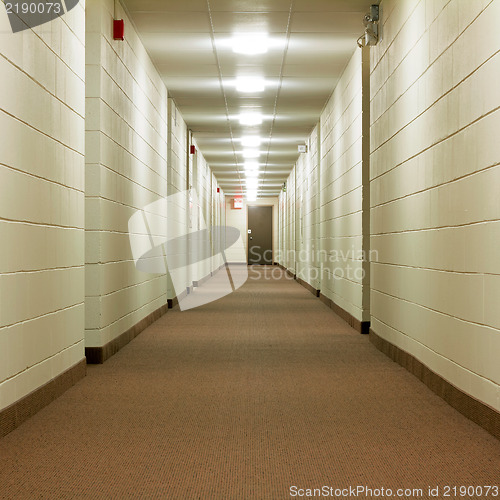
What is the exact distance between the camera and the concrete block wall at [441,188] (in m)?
3.32

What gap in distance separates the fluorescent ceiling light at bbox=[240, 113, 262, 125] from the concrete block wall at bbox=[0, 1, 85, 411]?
20.7 feet

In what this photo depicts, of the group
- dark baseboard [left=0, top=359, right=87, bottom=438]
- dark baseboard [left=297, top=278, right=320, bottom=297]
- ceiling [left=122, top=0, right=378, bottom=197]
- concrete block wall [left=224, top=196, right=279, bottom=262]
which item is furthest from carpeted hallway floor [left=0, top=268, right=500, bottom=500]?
concrete block wall [left=224, top=196, right=279, bottom=262]

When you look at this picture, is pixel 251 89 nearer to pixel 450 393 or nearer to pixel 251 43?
pixel 251 43

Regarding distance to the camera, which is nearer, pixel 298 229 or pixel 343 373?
pixel 343 373

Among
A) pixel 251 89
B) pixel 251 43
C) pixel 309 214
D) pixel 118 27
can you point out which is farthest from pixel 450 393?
A: pixel 309 214

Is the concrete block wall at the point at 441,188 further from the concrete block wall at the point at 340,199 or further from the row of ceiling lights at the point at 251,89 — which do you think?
the row of ceiling lights at the point at 251,89

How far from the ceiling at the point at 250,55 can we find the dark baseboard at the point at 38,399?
3.27 m

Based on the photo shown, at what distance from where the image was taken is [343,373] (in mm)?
4977

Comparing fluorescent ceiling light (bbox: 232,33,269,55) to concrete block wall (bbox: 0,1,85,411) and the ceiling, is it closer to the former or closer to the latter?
the ceiling

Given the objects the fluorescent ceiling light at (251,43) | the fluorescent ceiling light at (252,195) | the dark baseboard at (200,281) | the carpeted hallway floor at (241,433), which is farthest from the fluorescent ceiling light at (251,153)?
the fluorescent ceiling light at (252,195)

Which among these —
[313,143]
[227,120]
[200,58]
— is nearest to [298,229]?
[313,143]

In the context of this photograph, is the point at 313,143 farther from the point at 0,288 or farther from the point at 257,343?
the point at 0,288

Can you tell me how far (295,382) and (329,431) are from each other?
4.21 feet

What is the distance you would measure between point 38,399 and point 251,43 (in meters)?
4.62
